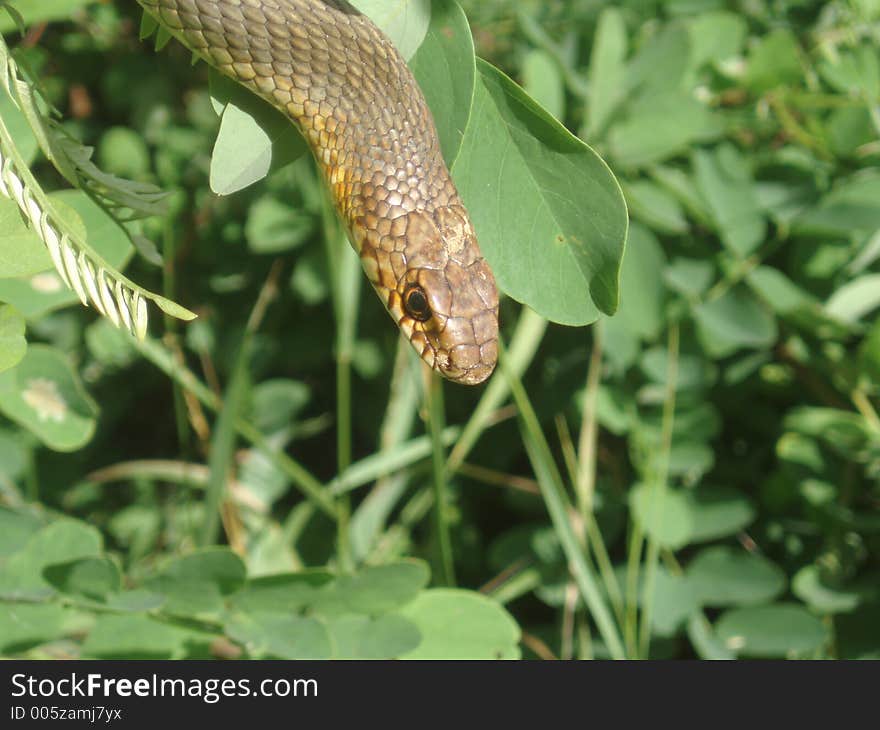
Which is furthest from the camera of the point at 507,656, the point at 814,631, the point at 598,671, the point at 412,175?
the point at 814,631

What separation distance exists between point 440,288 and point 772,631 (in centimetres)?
130

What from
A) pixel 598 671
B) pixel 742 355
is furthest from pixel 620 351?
pixel 598 671

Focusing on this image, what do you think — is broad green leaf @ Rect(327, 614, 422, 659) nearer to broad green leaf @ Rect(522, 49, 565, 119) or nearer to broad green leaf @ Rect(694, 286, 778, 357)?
broad green leaf @ Rect(694, 286, 778, 357)

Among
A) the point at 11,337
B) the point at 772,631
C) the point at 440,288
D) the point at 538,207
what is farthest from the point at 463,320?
the point at 772,631

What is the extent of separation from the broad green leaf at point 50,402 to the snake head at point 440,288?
604 millimetres

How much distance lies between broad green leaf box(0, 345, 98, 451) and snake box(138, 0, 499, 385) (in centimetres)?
60

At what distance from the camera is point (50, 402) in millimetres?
1854

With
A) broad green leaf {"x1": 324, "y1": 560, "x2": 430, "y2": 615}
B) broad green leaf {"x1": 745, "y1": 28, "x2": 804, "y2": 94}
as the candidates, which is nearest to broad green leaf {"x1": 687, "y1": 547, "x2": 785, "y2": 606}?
broad green leaf {"x1": 324, "y1": 560, "x2": 430, "y2": 615}

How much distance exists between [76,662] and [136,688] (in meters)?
0.12

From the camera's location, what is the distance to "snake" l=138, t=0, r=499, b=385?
1419mm

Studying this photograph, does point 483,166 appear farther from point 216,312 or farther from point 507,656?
Result: point 216,312

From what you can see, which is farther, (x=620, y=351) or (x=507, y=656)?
(x=620, y=351)

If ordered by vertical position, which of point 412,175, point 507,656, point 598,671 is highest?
point 412,175

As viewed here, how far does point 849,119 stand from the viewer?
2.40m
